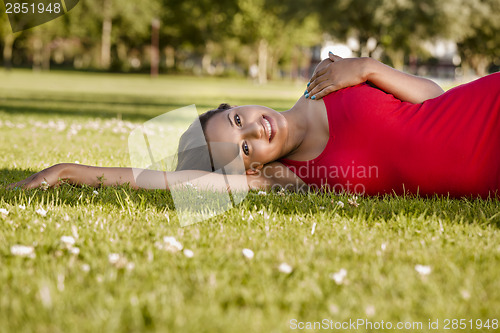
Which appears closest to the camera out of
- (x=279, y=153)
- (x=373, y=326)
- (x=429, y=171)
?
(x=373, y=326)

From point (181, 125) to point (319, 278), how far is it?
328 inches

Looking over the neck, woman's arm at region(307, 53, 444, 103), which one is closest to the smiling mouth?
the neck

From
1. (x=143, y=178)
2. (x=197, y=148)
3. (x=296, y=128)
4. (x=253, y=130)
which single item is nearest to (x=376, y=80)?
(x=296, y=128)

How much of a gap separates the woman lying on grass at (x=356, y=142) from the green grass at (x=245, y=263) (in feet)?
0.66

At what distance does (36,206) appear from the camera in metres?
3.30

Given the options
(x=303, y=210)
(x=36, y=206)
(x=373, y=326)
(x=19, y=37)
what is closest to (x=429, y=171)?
(x=303, y=210)

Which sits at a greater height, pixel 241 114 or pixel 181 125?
pixel 241 114

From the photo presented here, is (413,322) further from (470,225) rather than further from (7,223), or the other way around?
(7,223)

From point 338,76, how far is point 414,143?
0.87 m

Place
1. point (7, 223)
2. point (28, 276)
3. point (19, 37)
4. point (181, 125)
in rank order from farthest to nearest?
point (19, 37) < point (181, 125) < point (7, 223) < point (28, 276)

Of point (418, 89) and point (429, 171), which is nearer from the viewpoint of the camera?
point (429, 171)

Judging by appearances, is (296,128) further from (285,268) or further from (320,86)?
(285,268)

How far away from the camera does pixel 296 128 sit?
13.5ft

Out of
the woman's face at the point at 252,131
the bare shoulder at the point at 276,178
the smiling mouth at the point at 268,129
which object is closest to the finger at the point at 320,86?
the woman's face at the point at 252,131
